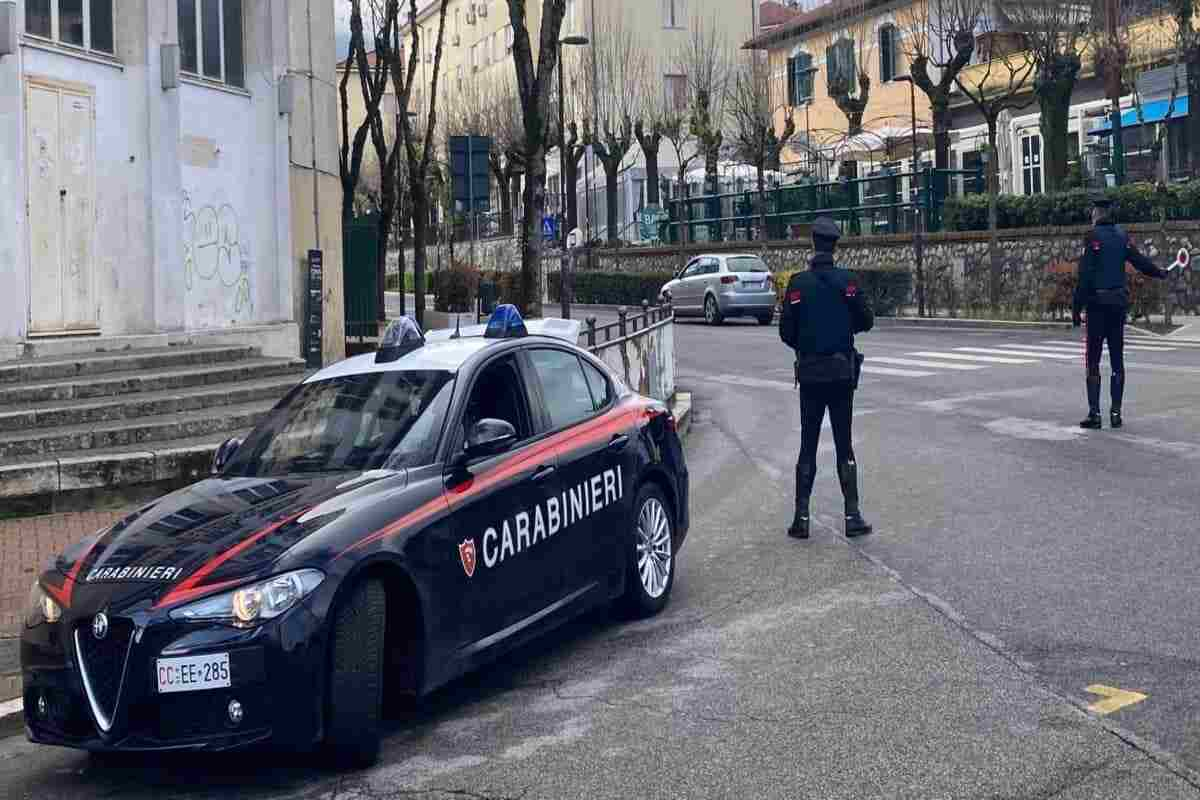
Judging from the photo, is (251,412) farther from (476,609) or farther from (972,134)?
(972,134)

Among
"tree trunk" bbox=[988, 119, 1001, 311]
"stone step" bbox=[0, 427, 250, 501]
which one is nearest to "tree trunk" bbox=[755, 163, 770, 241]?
"tree trunk" bbox=[988, 119, 1001, 311]

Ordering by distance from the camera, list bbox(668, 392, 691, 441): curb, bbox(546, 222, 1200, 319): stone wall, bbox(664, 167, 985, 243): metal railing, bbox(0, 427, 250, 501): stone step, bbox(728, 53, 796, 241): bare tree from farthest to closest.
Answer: bbox(728, 53, 796, 241): bare tree, bbox(664, 167, 985, 243): metal railing, bbox(546, 222, 1200, 319): stone wall, bbox(668, 392, 691, 441): curb, bbox(0, 427, 250, 501): stone step

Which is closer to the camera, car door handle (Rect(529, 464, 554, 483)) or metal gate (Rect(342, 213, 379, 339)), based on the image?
car door handle (Rect(529, 464, 554, 483))

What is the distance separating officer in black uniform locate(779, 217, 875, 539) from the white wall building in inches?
322

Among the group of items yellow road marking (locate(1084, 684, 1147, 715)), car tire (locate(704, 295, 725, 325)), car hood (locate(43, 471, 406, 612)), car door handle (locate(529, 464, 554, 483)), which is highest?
car tire (locate(704, 295, 725, 325))

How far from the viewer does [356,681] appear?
17.7 feet

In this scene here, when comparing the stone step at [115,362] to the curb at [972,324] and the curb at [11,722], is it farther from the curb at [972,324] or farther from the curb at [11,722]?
the curb at [972,324]

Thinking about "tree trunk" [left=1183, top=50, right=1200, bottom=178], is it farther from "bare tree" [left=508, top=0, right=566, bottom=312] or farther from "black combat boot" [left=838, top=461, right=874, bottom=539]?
"black combat boot" [left=838, top=461, right=874, bottom=539]

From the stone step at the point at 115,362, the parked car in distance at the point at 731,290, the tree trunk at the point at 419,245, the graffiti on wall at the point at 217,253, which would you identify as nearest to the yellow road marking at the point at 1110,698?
the stone step at the point at 115,362

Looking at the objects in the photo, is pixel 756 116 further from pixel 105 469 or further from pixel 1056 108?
pixel 105 469

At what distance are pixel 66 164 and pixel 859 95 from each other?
37444mm

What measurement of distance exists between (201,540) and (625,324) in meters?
10.1

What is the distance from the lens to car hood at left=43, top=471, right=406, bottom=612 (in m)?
5.36

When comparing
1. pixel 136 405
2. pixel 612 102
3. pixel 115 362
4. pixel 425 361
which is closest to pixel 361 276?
pixel 115 362
